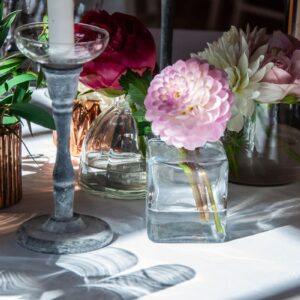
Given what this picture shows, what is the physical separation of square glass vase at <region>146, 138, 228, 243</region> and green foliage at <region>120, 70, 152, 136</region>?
0.22 ft

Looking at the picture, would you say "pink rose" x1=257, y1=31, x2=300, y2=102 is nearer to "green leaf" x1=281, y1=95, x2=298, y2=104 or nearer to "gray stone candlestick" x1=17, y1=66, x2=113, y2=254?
"green leaf" x1=281, y1=95, x2=298, y2=104

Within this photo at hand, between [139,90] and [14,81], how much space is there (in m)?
0.15

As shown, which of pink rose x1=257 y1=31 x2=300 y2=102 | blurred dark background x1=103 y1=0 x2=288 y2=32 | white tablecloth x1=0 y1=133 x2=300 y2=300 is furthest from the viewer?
blurred dark background x1=103 y1=0 x2=288 y2=32

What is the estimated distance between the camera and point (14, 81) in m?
0.91

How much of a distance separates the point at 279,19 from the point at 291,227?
1.85 m

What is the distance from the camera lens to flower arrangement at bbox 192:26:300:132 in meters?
0.90

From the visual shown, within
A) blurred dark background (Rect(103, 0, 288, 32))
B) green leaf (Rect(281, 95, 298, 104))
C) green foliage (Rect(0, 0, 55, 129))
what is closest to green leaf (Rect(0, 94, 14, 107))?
green foliage (Rect(0, 0, 55, 129))

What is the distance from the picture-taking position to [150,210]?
2.72 ft

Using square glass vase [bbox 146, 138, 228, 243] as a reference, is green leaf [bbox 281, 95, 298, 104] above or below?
above

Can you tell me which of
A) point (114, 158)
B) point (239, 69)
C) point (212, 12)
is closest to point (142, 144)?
point (114, 158)

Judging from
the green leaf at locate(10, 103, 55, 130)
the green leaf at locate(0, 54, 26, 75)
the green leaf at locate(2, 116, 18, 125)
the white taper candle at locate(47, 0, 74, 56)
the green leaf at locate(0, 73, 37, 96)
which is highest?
the white taper candle at locate(47, 0, 74, 56)

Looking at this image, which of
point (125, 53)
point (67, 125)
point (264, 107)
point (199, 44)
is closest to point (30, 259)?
point (67, 125)

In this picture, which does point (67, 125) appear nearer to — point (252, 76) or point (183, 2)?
point (252, 76)

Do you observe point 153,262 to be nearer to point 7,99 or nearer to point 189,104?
point 189,104
